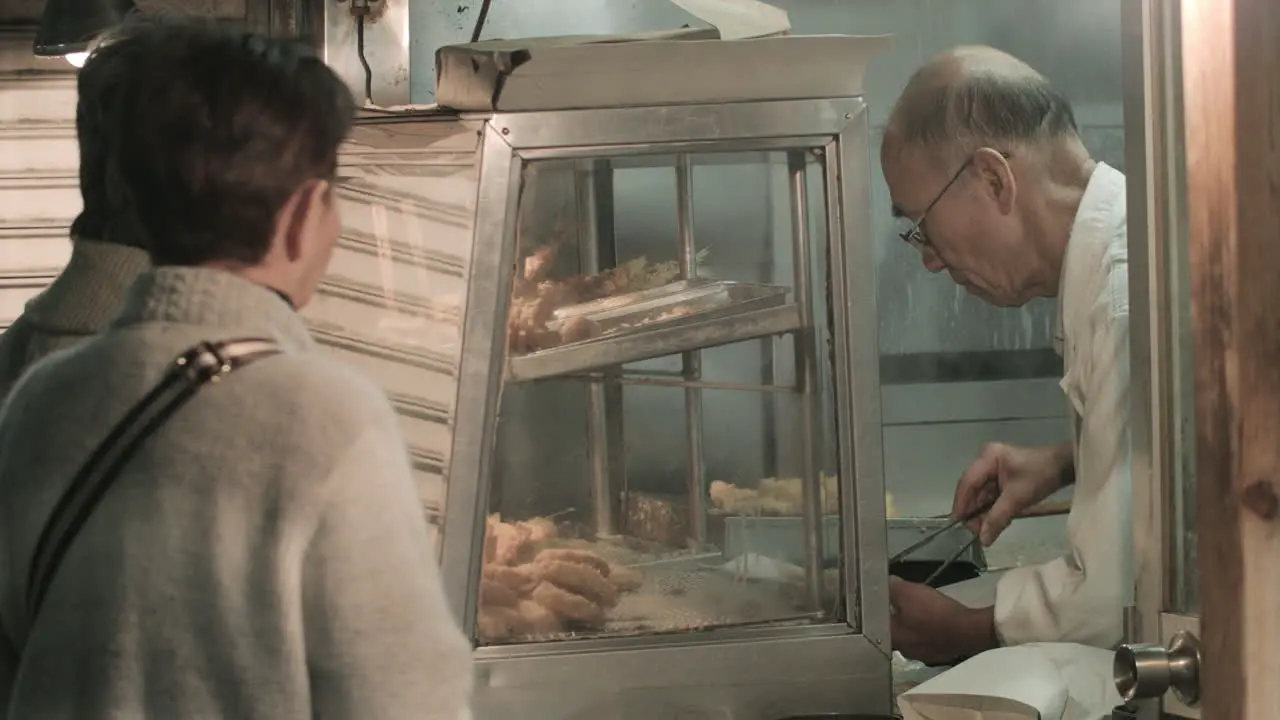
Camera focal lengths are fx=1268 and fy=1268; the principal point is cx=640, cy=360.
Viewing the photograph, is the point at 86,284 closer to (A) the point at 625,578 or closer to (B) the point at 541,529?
(B) the point at 541,529

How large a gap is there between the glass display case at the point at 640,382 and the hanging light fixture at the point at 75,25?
0.37m

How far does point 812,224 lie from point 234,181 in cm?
110

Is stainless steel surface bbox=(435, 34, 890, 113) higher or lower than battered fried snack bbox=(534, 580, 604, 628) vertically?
higher

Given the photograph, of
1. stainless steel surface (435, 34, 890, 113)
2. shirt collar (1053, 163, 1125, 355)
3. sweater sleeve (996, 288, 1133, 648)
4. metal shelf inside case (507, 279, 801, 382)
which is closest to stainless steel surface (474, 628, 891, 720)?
sweater sleeve (996, 288, 1133, 648)

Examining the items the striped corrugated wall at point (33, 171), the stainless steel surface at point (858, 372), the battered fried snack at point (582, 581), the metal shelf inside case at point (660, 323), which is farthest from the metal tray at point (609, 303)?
the striped corrugated wall at point (33, 171)

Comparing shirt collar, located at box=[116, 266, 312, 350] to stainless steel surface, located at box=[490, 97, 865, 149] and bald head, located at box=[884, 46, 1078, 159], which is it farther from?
bald head, located at box=[884, 46, 1078, 159]

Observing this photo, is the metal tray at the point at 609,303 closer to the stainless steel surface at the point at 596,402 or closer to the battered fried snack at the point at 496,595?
the stainless steel surface at the point at 596,402

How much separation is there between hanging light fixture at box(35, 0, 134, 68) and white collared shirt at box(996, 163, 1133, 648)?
1508 millimetres

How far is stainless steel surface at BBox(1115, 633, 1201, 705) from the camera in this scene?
1262 mm

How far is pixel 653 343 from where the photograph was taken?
1.91 m

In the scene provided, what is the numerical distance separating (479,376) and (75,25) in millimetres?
742

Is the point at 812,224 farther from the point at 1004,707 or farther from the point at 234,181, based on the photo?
the point at 234,181

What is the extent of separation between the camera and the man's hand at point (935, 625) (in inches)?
83.4

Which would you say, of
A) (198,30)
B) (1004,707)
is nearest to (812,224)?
(1004,707)
